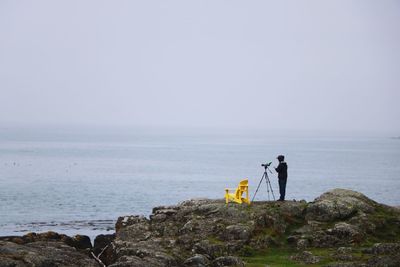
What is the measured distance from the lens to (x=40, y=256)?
35.1m

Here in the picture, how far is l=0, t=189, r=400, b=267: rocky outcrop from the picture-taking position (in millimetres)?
A: 35094

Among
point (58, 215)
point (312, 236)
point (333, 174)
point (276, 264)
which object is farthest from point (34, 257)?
point (333, 174)

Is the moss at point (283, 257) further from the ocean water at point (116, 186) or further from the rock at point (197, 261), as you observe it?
the ocean water at point (116, 186)

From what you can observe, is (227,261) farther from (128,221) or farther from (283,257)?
(128,221)

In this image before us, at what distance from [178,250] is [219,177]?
119 metres

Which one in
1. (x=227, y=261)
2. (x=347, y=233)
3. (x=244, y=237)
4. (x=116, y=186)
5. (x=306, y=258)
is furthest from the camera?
(x=116, y=186)

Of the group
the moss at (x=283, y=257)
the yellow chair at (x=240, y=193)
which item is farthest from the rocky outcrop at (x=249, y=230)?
the yellow chair at (x=240, y=193)

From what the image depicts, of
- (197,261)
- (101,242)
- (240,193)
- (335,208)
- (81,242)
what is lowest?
(81,242)

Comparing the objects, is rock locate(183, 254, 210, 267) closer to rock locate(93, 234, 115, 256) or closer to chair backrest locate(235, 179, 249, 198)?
chair backrest locate(235, 179, 249, 198)

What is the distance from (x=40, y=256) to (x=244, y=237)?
1082cm

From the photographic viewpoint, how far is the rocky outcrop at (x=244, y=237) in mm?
35094

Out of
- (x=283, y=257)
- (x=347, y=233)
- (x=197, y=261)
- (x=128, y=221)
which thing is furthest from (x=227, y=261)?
(x=128, y=221)

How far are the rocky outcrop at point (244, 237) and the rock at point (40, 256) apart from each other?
53 millimetres

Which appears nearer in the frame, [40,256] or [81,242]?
[40,256]
